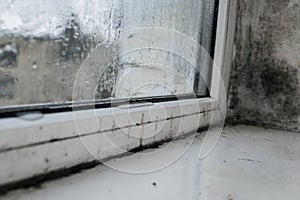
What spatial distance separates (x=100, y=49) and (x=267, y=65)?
863 millimetres

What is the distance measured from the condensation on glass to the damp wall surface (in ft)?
0.74

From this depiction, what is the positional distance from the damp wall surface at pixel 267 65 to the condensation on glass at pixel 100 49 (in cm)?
22

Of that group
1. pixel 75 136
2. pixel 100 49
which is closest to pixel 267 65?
pixel 100 49

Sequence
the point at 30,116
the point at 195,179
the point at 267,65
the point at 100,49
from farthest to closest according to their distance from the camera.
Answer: the point at 267,65, the point at 100,49, the point at 195,179, the point at 30,116

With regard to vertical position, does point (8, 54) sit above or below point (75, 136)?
above

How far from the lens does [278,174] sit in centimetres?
80

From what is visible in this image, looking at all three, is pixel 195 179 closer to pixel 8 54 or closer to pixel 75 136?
pixel 75 136

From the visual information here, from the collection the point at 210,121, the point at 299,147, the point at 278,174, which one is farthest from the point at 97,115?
the point at 299,147

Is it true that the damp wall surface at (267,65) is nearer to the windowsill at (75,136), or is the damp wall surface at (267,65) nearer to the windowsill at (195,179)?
the windowsill at (195,179)

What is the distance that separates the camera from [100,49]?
84cm

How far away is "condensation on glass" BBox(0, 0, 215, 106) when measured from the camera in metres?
0.64

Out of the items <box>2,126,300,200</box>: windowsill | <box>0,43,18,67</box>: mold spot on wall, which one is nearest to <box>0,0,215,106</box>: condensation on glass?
<box>0,43,18,67</box>: mold spot on wall

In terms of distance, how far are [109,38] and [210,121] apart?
1.85ft

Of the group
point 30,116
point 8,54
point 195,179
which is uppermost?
point 8,54
